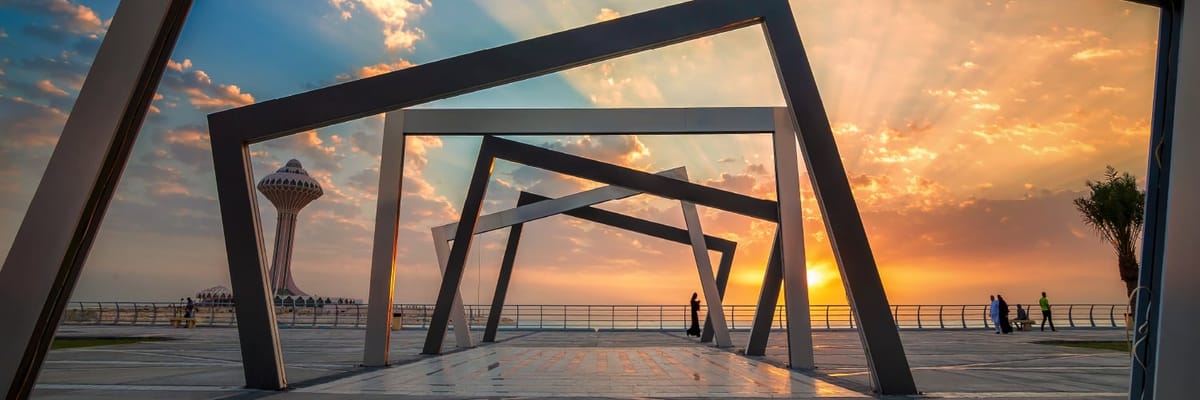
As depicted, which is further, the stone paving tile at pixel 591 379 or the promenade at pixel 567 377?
the stone paving tile at pixel 591 379

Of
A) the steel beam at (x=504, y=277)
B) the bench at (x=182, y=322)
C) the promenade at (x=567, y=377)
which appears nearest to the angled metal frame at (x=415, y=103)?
the promenade at (x=567, y=377)

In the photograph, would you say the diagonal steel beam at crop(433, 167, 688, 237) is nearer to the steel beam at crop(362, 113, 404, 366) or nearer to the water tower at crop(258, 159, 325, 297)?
the steel beam at crop(362, 113, 404, 366)

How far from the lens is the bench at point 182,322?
102 ft

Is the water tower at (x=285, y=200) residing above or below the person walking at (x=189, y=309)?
above

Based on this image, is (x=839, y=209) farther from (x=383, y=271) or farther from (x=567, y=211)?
(x=567, y=211)

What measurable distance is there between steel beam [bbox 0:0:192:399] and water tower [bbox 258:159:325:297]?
10731 centimetres

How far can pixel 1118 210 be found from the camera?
1191 inches

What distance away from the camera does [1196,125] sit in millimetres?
3334

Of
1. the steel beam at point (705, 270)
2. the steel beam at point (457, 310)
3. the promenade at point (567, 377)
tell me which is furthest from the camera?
the steel beam at point (705, 270)

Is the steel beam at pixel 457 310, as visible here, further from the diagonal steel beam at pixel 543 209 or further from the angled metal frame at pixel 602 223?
the angled metal frame at pixel 602 223

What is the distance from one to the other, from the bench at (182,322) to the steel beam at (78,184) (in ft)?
102

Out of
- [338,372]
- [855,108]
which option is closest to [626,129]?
[855,108]

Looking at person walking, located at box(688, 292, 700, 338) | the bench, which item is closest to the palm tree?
person walking, located at box(688, 292, 700, 338)

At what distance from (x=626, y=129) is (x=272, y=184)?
338ft
